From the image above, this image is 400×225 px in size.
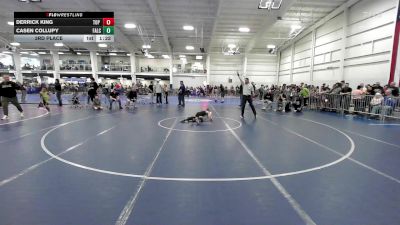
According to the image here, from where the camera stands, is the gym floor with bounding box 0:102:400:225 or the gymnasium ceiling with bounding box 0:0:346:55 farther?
the gymnasium ceiling with bounding box 0:0:346:55

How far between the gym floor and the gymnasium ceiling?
13999 mm

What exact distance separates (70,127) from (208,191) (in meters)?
6.96

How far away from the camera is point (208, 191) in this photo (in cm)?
368

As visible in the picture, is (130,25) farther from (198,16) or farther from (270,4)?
(270,4)

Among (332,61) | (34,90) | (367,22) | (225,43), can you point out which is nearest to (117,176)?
(367,22)

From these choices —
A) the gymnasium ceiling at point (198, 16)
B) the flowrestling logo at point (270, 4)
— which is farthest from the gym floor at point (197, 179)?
the gymnasium ceiling at point (198, 16)

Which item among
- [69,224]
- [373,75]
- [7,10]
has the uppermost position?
[7,10]

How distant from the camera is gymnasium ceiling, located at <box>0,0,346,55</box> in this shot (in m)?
19.3

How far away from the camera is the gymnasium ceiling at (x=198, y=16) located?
759 inches

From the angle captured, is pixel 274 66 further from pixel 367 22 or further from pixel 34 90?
pixel 34 90
